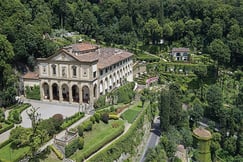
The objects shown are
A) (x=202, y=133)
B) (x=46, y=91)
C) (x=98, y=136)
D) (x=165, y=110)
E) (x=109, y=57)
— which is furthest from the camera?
(x=109, y=57)

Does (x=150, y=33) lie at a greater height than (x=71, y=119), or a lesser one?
greater

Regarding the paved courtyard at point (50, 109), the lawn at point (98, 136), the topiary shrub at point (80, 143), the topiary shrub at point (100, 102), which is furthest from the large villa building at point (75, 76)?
the topiary shrub at point (80, 143)

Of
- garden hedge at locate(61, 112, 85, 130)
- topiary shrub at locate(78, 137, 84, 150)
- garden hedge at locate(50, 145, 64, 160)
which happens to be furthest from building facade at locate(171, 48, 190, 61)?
garden hedge at locate(50, 145, 64, 160)

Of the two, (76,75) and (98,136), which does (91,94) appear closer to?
(76,75)

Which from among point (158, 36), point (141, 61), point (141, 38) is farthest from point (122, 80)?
point (141, 38)

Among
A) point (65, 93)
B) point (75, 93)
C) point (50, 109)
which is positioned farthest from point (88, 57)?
point (50, 109)

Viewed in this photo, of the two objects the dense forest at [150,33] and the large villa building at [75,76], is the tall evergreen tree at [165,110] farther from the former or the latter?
the large villa building at [75,76]

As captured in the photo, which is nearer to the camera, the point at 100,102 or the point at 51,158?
the point at 51,158
